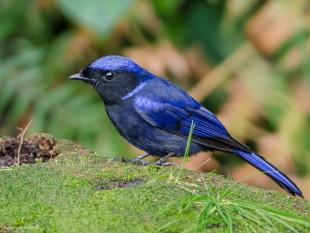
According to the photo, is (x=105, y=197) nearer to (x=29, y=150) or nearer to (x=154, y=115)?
(x=29, y=150)

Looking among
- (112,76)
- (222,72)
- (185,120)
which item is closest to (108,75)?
(112,76)

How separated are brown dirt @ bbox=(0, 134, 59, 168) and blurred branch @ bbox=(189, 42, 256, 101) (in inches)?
107

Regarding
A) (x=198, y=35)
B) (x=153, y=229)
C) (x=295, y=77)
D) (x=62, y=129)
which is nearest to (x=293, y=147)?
(x=295, y=77)

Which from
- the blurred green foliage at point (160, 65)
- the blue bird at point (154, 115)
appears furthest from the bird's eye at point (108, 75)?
the blurred green foliage at point (160, 65)

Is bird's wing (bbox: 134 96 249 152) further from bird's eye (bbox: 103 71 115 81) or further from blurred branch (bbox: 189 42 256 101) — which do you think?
blurred branch (bbox: 189 42 256 101)

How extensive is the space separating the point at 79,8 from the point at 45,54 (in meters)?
1.19

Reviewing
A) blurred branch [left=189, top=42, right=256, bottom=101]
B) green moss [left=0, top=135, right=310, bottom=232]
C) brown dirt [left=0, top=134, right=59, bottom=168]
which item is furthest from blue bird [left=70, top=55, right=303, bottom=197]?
blurred branch [left=189, top=42, right=256, bottom=101]

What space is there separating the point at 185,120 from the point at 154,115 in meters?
0.25

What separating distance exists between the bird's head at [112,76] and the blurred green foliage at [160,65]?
154 centimetres

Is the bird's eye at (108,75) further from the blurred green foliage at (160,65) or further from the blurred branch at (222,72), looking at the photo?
the blurred branch at (222,72)

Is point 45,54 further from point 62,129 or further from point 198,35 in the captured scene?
point 198,35

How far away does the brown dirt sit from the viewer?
14.3 feet

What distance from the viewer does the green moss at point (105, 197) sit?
122 inches

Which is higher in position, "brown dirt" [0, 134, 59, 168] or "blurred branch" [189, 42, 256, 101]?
"blurred branch" [189, 42, 256, 101]
